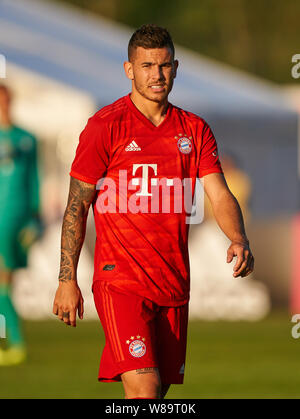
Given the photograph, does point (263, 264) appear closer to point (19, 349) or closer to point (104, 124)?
point (19, 349)

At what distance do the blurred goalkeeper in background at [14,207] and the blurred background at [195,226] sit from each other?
0.79 ft

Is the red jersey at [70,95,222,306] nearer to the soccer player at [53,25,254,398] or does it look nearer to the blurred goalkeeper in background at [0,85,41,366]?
the soccer player at [53,25,254,398]

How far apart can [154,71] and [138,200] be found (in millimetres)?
667

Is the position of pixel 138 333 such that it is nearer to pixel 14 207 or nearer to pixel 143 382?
pixel 143 382

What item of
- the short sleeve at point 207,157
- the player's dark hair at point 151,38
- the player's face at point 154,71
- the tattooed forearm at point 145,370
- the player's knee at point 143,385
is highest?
the player's dark hair at point 151,38

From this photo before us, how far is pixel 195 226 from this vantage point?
705 inches

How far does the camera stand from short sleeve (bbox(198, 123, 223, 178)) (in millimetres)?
6445

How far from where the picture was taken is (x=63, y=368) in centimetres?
1182

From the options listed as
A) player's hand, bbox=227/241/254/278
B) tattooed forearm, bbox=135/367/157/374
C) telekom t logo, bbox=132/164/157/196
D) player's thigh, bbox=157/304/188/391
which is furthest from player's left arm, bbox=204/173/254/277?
tattooed forearm, bbox=135/367/157/374

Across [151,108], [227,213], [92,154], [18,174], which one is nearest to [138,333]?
[227,213]

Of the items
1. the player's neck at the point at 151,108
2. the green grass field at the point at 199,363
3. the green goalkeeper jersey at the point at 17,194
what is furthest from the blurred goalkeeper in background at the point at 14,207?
the player's neck at the point at 151,108

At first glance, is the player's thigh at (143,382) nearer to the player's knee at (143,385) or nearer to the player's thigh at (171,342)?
the player's knee at (143,385)

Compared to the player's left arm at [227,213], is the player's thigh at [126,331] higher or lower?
lower

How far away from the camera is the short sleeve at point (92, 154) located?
6.20 m
